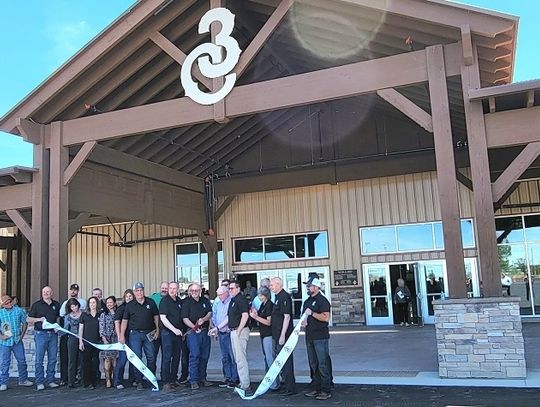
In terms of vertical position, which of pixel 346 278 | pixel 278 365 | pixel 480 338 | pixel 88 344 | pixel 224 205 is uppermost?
pixel 224 205

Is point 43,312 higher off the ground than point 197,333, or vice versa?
point 43,312

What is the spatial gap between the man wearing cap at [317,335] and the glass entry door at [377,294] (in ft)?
33.7

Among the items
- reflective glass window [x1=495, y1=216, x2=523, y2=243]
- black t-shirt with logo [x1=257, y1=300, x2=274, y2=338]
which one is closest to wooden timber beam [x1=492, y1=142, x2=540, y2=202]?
black t-shirt with logo [x1=257, y1=300, x2=274, y2=338]

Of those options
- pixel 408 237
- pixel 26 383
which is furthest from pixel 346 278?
pixel 26 383

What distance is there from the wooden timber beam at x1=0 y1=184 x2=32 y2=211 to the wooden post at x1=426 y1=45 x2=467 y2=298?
8.28 m

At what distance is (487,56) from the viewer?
9.31 m

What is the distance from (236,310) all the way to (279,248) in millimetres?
10811

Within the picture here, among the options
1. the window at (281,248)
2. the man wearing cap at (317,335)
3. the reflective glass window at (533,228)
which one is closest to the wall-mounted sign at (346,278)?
the window at (281,248)

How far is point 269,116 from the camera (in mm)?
17906

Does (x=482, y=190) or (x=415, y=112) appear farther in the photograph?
(x=415, y=112)

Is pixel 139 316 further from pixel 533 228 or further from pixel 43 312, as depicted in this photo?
pixel 533 228

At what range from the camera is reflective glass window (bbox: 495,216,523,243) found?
16953mm

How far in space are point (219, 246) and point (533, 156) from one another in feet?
41.9

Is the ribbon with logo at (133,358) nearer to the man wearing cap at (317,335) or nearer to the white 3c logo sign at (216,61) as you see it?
the man wearing cap at (317,335)
